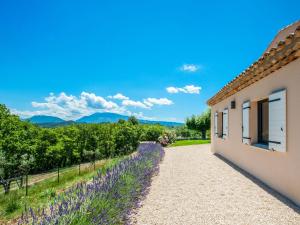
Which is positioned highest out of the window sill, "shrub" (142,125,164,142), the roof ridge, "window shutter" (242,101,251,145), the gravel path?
the roof ridge

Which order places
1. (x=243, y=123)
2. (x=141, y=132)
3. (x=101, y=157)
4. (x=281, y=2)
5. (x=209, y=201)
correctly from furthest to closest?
(x=141, y=132)
(x=101, y=157)
(x=281, y=2)
(x=243, y=123)
(x=209, y=201)

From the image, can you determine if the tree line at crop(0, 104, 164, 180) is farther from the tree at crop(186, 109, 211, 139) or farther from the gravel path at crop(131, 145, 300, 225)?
the tree at crop(186, 109, 211, 139)

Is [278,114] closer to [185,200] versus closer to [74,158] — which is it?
[185,200]

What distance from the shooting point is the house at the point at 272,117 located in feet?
15.8

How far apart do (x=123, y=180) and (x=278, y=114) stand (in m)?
3.15

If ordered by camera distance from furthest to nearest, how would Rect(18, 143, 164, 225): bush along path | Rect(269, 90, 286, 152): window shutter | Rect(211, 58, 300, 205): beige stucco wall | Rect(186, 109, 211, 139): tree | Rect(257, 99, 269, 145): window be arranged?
Rect(186, 109, 211, 139): tree
Rect(257, 99, 269, 145): window
Rect(269, 90, 286, 152): window shutter
Rect(211, 58, 300, 205): beige stucco wall
Rect(18, 143, 164, 225): bush along path

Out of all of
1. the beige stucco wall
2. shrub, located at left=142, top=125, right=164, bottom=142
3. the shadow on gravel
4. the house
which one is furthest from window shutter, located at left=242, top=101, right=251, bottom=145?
shrub, located at left=142, top=125, right=164, bottom=142

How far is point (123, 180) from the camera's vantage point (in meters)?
4.46

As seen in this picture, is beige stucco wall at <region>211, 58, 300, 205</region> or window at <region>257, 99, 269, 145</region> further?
window at <region>257, 99, 269, 145</region>

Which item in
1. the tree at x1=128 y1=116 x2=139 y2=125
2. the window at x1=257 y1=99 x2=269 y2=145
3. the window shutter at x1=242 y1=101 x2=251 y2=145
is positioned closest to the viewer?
the window at x1=257 y1=99 x2=269 y2=145

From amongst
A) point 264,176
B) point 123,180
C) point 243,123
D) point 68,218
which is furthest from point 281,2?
point 68,218

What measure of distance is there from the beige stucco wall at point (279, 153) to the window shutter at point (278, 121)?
0.10 metres

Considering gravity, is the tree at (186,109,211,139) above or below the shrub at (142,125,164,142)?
above

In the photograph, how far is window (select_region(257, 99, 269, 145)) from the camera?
7.36 meters
